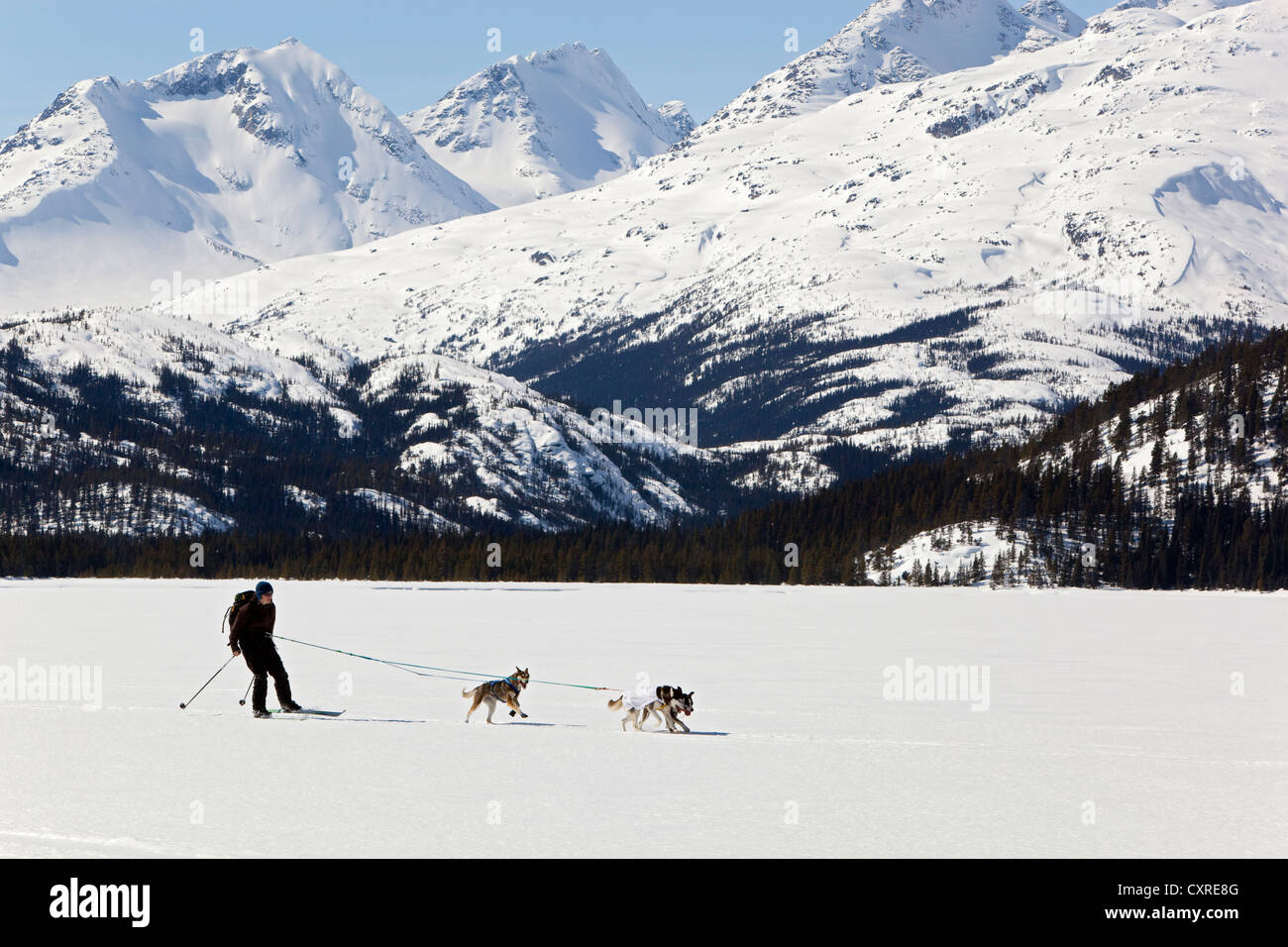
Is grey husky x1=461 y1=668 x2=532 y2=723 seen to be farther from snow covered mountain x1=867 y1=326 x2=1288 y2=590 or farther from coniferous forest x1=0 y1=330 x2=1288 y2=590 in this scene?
coniferous forest x1=0 y1=330 x2=1288 y2=590

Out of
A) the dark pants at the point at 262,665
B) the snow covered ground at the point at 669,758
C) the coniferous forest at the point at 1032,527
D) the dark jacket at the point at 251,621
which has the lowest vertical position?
the snow covered ground at the point at 669,758

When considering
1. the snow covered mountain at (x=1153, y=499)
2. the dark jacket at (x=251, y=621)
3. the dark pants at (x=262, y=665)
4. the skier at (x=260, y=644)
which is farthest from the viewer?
the snow covered mountain at (x=1153, y=499)

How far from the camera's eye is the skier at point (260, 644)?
84.7ft

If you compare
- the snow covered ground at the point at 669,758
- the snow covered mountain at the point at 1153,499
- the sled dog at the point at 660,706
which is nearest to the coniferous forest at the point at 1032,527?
the snow covered mountain at the point at 1153,499

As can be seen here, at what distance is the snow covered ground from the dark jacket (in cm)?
188

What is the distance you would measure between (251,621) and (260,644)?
640 mm

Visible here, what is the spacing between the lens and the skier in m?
25.8

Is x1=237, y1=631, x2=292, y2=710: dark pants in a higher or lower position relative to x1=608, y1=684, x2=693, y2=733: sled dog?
higher

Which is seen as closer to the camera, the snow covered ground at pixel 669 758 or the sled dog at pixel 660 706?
the snow covered ground at pixel 669 758

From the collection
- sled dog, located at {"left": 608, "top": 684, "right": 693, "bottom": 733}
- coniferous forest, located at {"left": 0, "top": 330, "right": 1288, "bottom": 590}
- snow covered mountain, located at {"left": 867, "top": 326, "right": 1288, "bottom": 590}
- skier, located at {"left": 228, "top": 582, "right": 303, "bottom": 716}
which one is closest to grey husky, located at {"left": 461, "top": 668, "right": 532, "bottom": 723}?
sled dog, located at {"left": 608, "top": 684, "right": 693, "bottom": 733}

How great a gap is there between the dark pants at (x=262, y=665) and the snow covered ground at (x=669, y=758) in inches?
27.1

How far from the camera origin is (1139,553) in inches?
5650

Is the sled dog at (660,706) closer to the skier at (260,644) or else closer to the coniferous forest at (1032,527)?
the skier at (260,644)
